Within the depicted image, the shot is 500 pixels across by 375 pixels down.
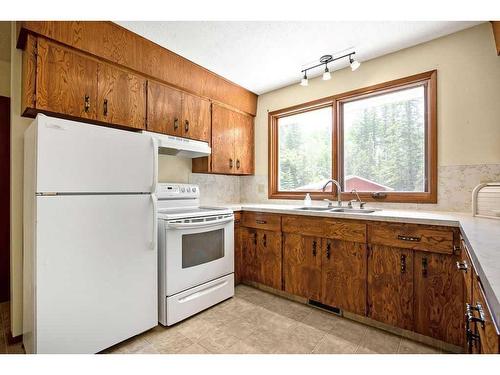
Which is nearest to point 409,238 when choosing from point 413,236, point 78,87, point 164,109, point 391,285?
point 413,236

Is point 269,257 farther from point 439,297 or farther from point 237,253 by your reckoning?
point 439,297

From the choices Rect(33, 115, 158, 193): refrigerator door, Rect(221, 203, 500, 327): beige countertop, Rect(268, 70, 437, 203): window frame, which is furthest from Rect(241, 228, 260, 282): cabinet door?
Rect(33, 115, 158, 193): refrigerator door

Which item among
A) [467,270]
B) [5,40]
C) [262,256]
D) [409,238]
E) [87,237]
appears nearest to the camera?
[467,270]

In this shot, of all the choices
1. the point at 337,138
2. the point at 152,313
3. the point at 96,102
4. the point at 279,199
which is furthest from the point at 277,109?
the point at 152,313

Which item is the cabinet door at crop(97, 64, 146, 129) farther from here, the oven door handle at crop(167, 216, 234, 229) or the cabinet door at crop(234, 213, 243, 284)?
the cabinet door at crop(234, 213, 243, 284)

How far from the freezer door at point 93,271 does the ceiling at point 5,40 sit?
169cm

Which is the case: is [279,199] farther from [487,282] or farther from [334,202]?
[487,282]

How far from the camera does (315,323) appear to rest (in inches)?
79.6

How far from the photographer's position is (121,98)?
80.9 inches

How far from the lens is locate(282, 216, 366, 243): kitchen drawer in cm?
199

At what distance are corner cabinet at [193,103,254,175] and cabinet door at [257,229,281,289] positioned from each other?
3.05ft

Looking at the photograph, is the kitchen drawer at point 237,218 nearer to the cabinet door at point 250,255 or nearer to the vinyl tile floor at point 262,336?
the cabinet door at point 250,255

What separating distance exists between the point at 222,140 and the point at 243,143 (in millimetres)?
403

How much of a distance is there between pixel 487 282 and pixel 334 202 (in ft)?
6.87
